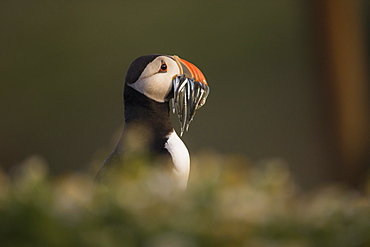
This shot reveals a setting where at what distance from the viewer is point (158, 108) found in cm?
176

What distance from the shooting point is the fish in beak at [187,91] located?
1.65 metres

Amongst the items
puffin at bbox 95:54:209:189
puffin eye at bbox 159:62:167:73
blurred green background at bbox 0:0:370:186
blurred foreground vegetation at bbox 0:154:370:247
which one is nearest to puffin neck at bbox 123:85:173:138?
puffin at bbox 95:54:209:189

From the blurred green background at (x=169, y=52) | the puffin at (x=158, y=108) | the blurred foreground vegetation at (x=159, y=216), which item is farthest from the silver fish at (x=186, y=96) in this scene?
the blurred green background at (x=169, y=52)

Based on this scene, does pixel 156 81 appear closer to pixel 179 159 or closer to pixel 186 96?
pixel 186 96

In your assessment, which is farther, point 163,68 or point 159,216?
point 163,68

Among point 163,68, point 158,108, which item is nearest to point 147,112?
point 158,108

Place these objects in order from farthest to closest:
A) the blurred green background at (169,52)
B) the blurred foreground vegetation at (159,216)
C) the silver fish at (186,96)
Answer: the blurred green background at (169,52) < the silver fish at (186,96) < the blurred foreground vegetation at (159,216)

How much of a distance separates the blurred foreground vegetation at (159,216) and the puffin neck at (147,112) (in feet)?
1.36

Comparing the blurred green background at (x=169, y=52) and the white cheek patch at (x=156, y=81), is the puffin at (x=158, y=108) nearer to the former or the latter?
the white cheek patch at (x=156, y=81)

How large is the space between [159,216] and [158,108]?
0.66 m

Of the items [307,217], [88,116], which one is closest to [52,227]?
[307,217]

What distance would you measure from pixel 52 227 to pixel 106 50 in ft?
17.4

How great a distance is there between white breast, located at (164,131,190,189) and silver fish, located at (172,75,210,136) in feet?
0.23

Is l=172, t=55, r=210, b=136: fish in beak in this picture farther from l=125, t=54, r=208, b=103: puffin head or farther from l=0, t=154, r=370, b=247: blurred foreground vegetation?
l=0, t=154, r=370, b=247: blurred foreground vegetation
